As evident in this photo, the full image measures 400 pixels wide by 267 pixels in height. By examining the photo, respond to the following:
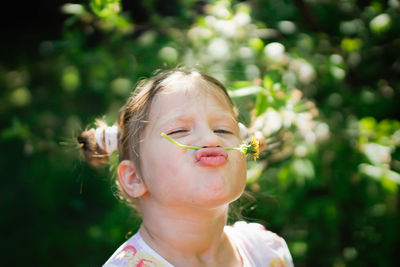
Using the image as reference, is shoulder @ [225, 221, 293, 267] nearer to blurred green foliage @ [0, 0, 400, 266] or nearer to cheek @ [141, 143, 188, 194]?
blurred green foliage @ [0, 0, 400, 266]

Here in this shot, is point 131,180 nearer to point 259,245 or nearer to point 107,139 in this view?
point 107,139

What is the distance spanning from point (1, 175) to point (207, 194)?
2.99 metres

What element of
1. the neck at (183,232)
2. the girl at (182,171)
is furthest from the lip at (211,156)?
the neck at (183,232)

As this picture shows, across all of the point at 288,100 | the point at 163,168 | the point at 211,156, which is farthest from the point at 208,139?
the point at 288,100

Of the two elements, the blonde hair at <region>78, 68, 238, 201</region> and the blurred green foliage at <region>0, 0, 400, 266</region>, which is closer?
the blonde hair at <region>78, 68, 238, 201</region>

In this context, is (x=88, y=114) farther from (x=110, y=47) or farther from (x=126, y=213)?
(x=126, y=213)

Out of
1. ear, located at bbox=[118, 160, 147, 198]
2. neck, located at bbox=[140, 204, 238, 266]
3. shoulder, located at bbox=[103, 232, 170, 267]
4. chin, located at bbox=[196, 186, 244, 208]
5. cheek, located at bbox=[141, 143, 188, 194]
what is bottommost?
shoulder, located at bbox=[103, 232, 170, 267]

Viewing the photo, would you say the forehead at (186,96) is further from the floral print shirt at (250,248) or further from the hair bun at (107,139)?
A: the floral print shirt at (250,248)

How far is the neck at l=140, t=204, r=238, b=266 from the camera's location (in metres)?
1.33

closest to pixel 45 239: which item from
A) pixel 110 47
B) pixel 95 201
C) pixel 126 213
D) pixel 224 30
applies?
pixel 95 201

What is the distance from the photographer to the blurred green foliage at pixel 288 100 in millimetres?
1999

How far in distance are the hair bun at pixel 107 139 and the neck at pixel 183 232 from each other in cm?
28

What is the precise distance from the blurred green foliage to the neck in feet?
1.49

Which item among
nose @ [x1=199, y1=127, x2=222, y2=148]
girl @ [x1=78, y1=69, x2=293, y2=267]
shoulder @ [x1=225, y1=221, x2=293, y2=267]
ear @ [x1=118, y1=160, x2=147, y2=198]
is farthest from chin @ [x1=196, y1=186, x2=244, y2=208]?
shoulder @ [x1=225, y1=221, x2=293, y2=267]
